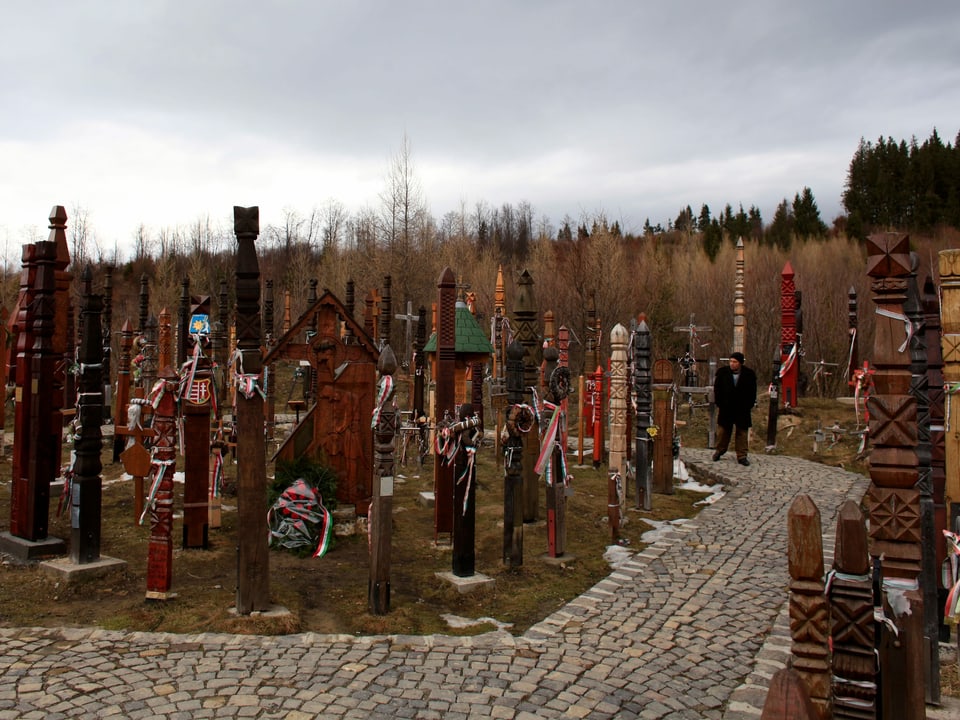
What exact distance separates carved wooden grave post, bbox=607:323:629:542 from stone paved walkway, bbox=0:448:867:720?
1.80 meters

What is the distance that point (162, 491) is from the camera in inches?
240

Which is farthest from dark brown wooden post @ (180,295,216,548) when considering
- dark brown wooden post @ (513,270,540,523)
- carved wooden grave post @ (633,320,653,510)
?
carved wooden grave post @ (633,320,653,510)

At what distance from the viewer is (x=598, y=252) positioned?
27.8 metres

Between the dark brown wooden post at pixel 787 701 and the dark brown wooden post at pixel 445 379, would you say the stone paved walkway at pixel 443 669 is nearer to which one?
the dark brown wooden post at pixel 445 379

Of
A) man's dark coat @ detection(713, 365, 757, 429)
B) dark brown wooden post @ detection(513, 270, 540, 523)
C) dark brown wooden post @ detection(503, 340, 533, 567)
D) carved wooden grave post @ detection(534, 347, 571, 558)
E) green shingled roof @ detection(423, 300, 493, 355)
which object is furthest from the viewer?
man's dark coat @ detection(713, 365, 757, 429)

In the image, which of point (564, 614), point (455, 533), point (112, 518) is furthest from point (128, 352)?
point (564, 614)

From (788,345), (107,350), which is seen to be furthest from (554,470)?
(107,350)

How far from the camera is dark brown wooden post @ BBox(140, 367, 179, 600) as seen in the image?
6004 mm

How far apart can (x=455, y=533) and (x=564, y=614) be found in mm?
1189

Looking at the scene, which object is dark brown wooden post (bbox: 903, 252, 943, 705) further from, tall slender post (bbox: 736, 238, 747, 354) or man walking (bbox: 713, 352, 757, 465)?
tall slender post (bbox: 736, 238, 747, 354)

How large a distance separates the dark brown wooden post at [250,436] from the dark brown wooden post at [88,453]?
1.80 meters

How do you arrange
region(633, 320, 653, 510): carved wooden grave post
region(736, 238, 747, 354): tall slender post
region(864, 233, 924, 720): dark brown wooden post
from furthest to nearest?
region(736, 238, 747, 354): tall slender post, region(633, 320, 653, 510): carved wooden grave post, region(864, 233, 924, 720): dark brown wooden post

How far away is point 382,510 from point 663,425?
6.21m

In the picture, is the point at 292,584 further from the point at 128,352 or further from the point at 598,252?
the point at 598,252
